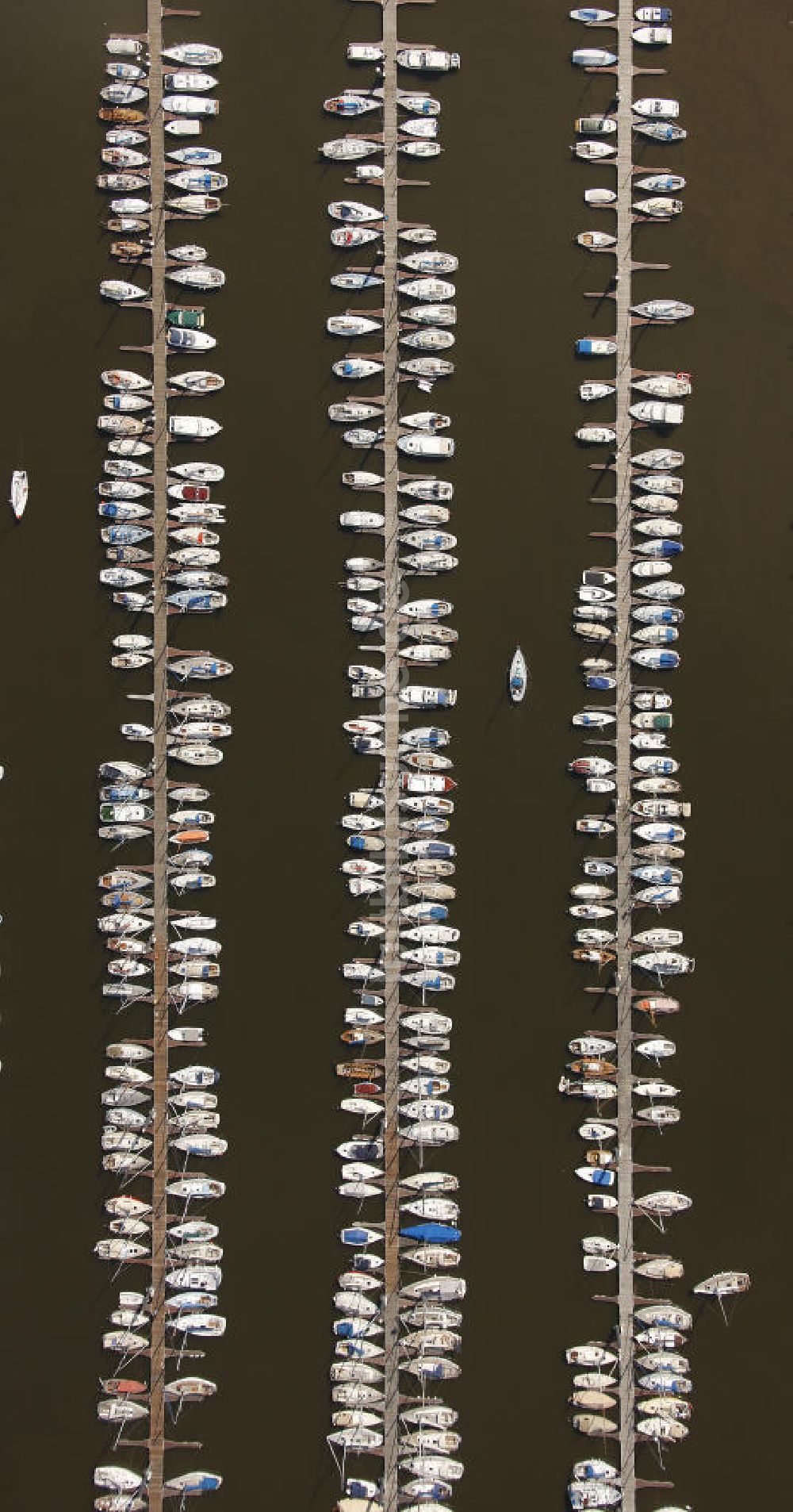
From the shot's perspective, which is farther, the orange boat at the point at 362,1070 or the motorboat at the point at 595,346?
the motorboat at the point at 595,346

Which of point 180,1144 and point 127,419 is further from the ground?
point 127,419

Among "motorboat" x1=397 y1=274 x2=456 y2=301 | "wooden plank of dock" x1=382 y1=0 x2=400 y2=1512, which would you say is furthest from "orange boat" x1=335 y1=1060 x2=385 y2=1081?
"motorboat" x1=397 y1=274 x2=456 y2=301

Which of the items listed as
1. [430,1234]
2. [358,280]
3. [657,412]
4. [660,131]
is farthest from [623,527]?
[430,1234]

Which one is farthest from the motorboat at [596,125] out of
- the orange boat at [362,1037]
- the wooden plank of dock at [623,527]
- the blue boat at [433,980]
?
the orange boat at [362,1037]

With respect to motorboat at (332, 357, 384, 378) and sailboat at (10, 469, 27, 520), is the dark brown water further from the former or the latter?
motorboat at (332, 357, 384, 378)

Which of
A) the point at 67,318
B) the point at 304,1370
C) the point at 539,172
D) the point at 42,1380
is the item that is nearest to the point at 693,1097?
the point at 304,1370

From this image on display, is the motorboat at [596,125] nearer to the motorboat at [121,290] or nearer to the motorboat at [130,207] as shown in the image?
the motorboat at [130,207]

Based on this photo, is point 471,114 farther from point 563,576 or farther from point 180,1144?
point 180,1144

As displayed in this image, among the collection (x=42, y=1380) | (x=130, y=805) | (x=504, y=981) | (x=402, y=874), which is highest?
(x=130, y=805)
